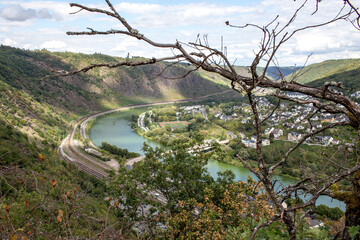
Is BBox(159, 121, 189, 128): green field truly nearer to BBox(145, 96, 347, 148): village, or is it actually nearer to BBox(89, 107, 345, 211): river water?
BBox(145, 96, 347, 148): village

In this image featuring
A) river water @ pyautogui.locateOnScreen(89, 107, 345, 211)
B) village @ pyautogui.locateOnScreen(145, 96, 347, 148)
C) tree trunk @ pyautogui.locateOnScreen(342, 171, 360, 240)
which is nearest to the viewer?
tree trunk @ pyautogui.locateOnScreen(342, 171, 360, 240)

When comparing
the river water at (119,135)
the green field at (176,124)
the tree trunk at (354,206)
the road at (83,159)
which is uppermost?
the tree trunk at (354,206)

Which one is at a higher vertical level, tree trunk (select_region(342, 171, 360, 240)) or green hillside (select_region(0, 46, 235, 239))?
tree trunk (select_region(342, 171, 360, 240))

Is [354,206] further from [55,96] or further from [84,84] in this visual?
[84,84]

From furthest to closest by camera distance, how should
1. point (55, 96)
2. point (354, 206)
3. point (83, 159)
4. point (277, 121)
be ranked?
point (55, 96)
point (277, 121)
point (83, 159)
point (354, 206)

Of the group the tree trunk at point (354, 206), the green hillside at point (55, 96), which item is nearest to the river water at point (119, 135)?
the green hillside at point (55, 96)

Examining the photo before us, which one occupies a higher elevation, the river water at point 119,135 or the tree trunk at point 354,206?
the tree trunk at point 354,206

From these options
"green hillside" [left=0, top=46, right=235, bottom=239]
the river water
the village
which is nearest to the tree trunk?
"green hillside" [left=0, top=46, right=235, bottom=239]

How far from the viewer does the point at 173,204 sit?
6918 mm

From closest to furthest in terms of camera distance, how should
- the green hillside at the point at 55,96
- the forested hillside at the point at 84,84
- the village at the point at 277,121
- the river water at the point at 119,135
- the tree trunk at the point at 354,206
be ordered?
the tree trunk at the point at 354,206
the green hillside at the point at 55,96
the river water at the point at 119,135
the village at the point at 277,121
the forested hillside at the point at 84,84

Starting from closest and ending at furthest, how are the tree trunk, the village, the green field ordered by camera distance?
the tree trunk, the village, the green field

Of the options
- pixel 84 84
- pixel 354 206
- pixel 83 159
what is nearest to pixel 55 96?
pixel 84 84

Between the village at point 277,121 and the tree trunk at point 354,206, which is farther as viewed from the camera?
the village at point 277,121

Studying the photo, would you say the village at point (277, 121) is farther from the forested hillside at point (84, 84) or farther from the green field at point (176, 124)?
the forested hillside at point (84, 84)
